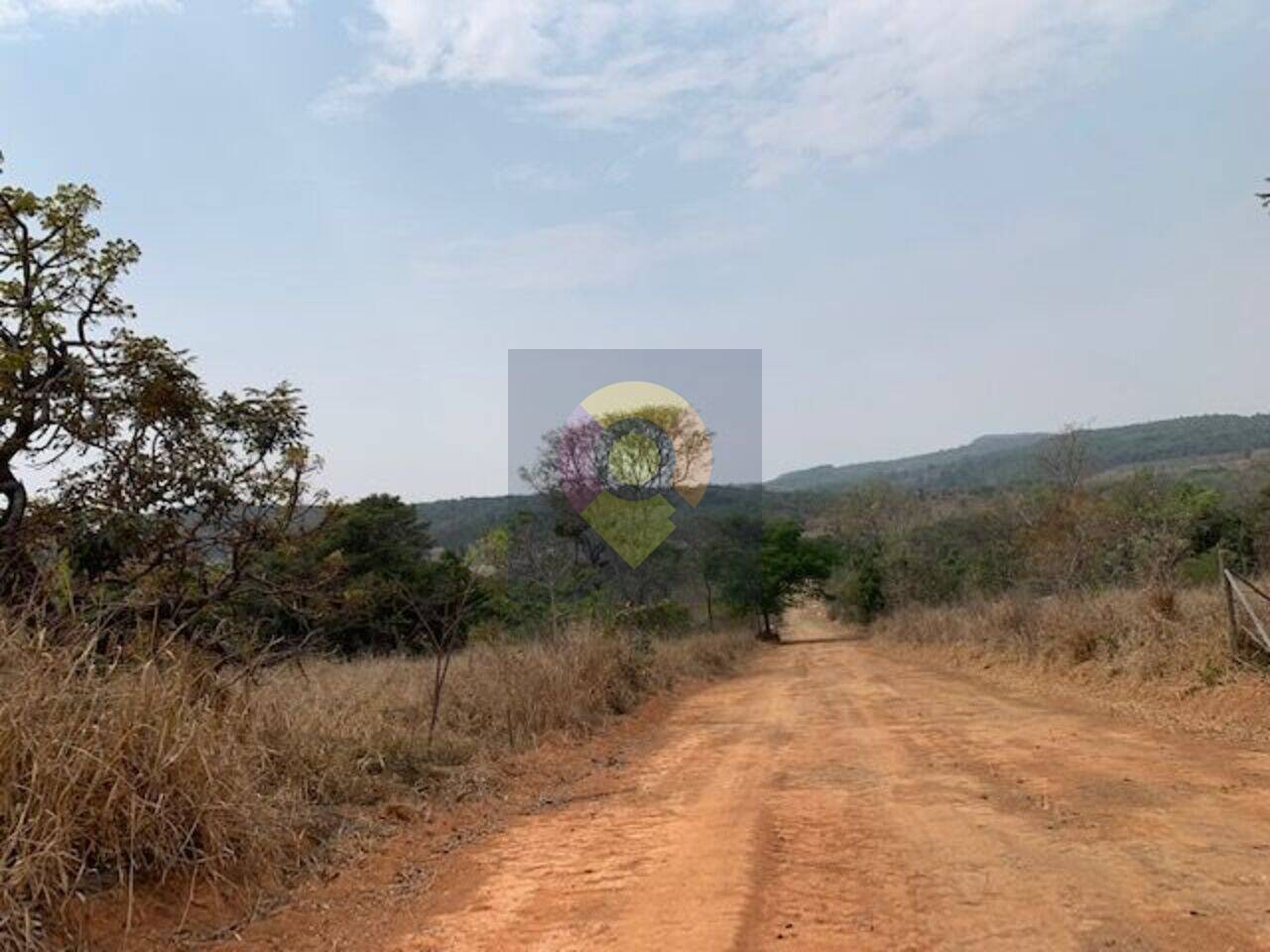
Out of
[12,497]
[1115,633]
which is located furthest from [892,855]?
[1115,633]

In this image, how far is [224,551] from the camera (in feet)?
26.6

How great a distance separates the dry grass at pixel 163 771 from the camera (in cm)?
435

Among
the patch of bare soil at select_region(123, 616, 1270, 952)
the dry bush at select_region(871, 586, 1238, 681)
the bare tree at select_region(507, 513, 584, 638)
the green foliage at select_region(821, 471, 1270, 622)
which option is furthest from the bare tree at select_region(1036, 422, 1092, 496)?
the patch of bare soil at select_region(123, 616, 1270, 952)

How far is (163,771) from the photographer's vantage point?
5.09m

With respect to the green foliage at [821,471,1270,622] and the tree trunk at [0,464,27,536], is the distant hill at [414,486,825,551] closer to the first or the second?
the green foliage at [821,471,1270,622]

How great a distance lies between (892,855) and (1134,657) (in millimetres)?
9956

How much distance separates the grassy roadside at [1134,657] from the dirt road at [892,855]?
1.58 meters

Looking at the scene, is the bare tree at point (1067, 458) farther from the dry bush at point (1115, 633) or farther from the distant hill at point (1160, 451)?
the distant hill at point (1160, 451)

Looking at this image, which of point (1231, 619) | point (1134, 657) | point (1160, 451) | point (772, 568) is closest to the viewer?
point (1231, 619)

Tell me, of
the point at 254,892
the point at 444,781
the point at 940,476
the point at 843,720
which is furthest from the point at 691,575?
the point at 940,476

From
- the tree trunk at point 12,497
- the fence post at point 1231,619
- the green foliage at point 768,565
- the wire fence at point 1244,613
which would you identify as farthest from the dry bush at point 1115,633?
the green foliage at point 768,565

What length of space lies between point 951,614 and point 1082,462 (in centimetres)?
1022

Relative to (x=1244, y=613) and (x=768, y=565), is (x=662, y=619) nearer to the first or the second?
(x=768, y=565)

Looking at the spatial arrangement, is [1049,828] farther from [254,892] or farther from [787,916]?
[254,892]
